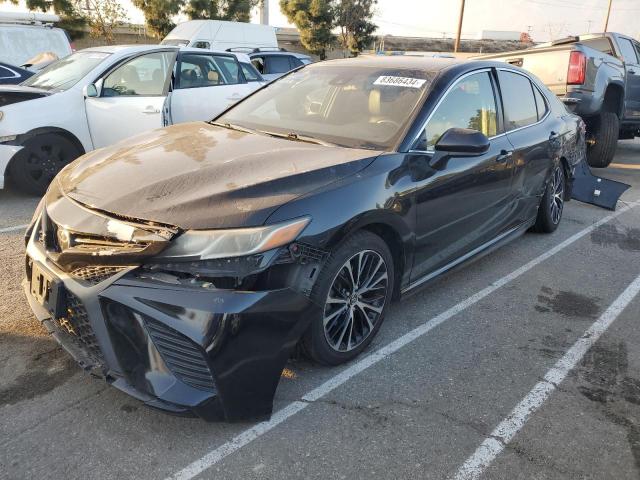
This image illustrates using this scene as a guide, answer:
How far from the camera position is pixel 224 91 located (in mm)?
7215

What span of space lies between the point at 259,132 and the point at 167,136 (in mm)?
600

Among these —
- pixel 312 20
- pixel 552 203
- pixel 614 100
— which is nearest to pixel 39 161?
pixel 552 203

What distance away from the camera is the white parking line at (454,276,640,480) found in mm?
2250

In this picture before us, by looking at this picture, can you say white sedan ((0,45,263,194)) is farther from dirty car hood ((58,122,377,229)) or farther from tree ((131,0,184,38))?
tree ((131,0,184,38))

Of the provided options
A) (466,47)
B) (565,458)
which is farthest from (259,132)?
(466,47)

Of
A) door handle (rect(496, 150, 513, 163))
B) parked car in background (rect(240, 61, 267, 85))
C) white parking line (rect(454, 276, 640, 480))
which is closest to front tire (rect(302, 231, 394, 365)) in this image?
white parking line (rect(454, 276, 640, 480))

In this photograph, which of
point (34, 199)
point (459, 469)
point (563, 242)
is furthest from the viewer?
point (34, 199)

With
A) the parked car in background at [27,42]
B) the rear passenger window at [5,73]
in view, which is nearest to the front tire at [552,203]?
the rear passenger window at [5,73]

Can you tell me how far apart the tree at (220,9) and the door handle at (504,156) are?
28.5 m

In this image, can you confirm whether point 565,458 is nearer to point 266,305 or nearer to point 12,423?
point 266,305

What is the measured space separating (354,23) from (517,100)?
106 ft

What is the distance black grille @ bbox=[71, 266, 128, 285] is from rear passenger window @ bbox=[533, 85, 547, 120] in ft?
12.8

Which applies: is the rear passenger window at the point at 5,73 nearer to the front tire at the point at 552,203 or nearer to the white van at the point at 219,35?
the white van at the point at 219,35

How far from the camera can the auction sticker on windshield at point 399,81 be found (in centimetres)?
346
